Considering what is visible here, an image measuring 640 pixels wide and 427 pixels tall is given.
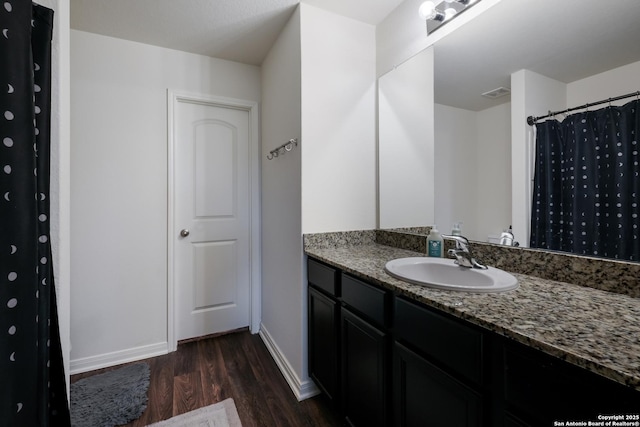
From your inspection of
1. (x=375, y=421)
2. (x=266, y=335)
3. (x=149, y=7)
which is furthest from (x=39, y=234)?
(x=266, y=335)

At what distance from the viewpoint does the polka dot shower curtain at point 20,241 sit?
70cm

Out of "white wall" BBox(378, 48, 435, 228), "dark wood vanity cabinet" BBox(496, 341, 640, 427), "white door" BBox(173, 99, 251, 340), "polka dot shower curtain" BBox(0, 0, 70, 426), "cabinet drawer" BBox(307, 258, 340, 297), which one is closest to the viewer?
"dark wood vanity cabinet" BBox(496, 341, 640, 427)

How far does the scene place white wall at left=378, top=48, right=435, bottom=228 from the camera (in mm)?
1610

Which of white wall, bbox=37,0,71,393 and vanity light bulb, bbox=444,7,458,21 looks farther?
vanity light bulb, bbox=444,7,458,21

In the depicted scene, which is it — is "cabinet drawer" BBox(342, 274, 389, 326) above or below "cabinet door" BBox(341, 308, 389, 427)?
above

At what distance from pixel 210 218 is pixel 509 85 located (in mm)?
2177

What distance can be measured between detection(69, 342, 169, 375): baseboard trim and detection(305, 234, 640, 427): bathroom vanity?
5.11ft

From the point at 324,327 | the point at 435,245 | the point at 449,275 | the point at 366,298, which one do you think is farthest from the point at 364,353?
the point at 435,245

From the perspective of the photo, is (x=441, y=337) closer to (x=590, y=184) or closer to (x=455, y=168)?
(x=590, y=184)

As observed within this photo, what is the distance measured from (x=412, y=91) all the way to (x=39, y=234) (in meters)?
1.83

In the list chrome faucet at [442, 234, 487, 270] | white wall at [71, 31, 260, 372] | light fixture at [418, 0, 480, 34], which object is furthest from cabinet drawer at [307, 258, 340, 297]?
light fixture at [418, 0, 480, 34]

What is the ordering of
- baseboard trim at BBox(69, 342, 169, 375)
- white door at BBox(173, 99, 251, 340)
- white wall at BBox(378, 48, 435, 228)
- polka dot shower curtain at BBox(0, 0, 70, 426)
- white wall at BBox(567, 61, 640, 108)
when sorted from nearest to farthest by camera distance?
polka dot shower curtain at BBox(0, 0, 70, 426)
white wall at BBox(567, 61, 640, 108)
white wall at BBox(378, 48, 435, 228)
baseboard trim at BBox(69, 342, 169, 375)
white door at BBox(173, 99, 251, 340)

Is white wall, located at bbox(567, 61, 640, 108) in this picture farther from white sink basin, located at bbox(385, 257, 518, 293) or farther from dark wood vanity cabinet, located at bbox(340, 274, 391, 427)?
dark wood vanity cabinet, located at bbox(340, 274, 391, 427)

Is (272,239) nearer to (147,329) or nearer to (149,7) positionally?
(147,329)
